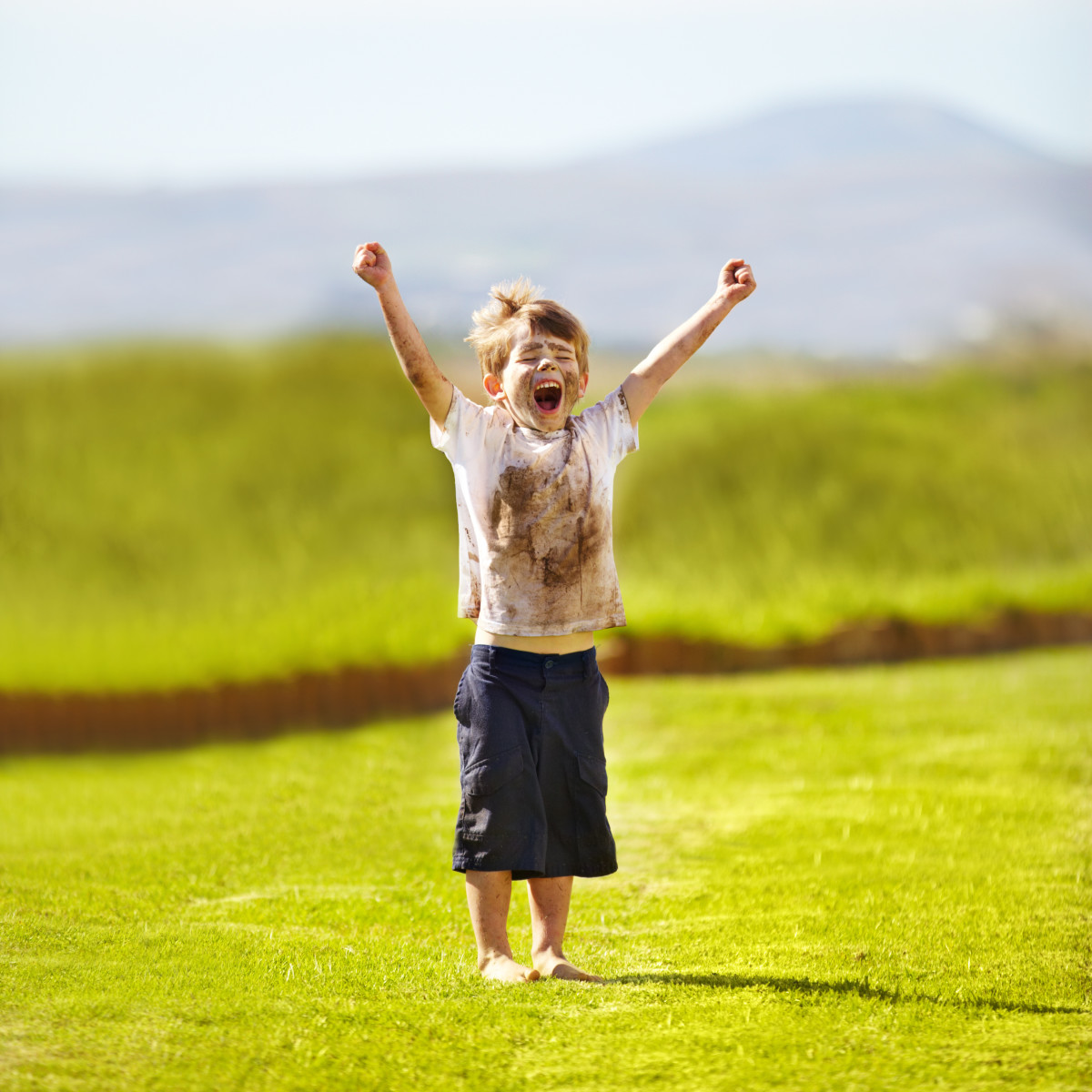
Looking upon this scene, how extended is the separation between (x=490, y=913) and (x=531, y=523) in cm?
80

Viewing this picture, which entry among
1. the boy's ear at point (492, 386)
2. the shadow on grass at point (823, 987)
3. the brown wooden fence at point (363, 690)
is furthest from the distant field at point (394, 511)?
the shadow on grass at point (823, 987)

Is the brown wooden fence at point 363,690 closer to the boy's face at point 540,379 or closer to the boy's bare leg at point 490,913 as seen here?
the boy's bare leg at point 490,913

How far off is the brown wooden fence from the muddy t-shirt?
13.2 ft

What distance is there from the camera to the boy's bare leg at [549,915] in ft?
9.88

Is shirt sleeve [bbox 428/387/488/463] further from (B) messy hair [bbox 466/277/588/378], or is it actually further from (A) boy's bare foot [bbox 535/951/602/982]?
(A) boy's bare foot [bbox 535/951/602/982]

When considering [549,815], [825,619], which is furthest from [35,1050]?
[825,619]

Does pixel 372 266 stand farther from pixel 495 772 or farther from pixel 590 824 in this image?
pixel 590 824

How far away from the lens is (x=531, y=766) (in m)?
3.03

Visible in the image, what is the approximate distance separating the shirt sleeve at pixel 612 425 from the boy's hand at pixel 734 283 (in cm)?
33

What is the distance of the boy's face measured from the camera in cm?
308

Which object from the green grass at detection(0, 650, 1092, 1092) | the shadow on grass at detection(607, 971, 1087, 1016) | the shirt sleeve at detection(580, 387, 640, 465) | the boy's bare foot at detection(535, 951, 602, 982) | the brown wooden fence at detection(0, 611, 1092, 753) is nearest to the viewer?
the green grass at detection(0, 650, 1092, 1092)

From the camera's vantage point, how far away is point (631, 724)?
6.98 meters

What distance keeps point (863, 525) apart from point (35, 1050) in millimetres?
8845

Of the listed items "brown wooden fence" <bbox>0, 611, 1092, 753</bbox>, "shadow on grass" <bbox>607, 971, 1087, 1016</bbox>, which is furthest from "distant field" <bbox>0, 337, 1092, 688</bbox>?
"shadow on grass" <bbox>607, 971, 1087, 1016</bbox>
